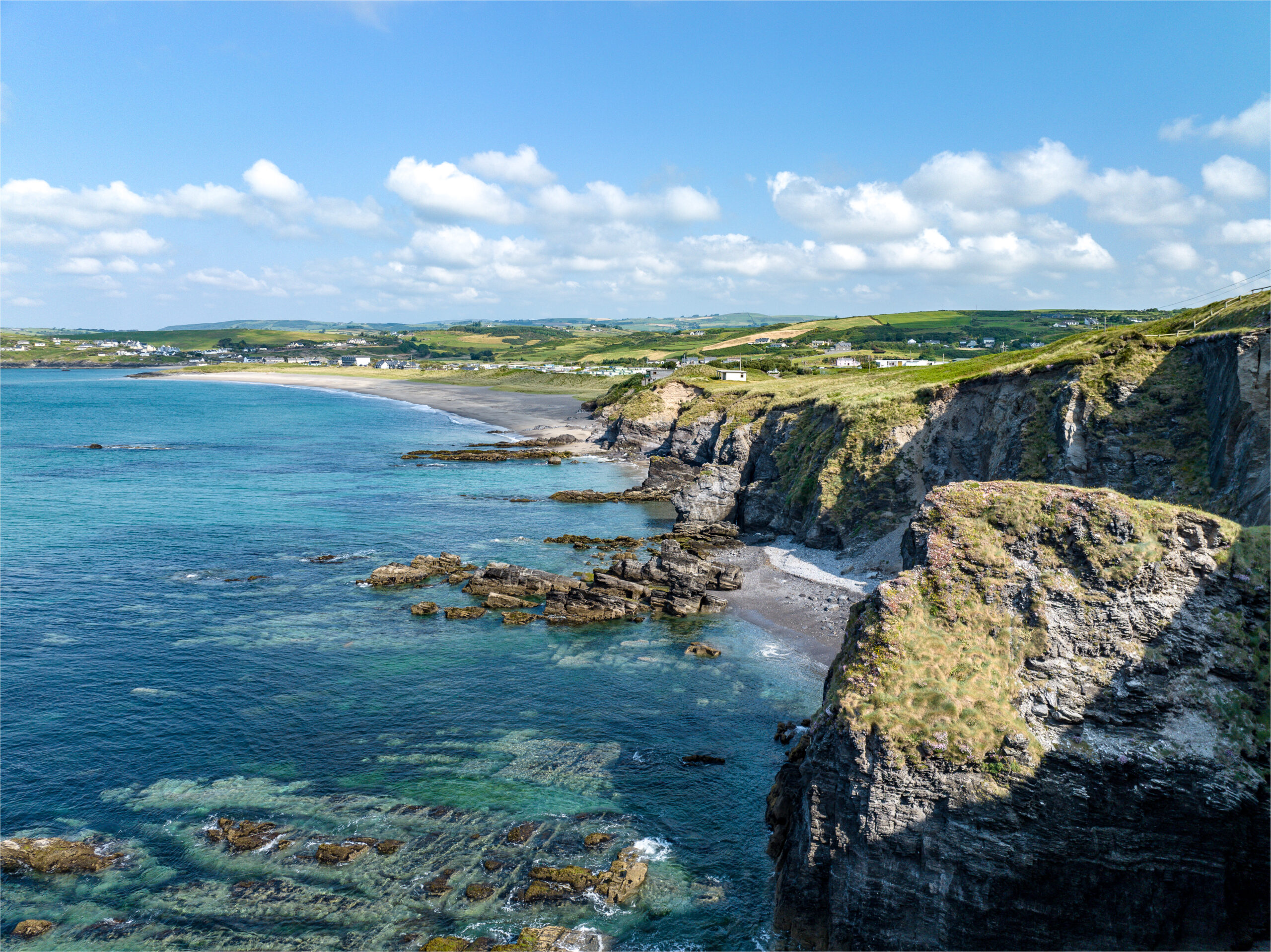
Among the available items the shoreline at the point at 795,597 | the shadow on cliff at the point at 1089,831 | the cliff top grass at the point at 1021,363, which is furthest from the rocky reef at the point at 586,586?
the shadow on cliff at the point at 1089,831

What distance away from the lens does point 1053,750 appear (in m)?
20.5

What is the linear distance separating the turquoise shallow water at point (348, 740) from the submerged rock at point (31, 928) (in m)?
0.39

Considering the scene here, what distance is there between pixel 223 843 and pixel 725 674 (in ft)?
80.4

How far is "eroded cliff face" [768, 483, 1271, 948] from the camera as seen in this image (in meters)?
19.5

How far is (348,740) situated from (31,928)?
40.2 feet

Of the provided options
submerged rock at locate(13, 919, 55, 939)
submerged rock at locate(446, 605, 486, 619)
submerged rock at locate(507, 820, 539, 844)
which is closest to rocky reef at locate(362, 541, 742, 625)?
submerged rock at locate(446, 605, 486, 619)

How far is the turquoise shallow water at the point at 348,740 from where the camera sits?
23312 millimetres

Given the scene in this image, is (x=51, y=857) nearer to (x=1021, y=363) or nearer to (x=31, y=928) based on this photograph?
(x=31, y=928)

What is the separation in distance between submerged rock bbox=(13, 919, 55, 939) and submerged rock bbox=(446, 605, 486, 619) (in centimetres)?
2659

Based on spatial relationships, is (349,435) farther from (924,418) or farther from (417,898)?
(417,898)

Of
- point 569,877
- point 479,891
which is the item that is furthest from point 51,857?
point 569,877

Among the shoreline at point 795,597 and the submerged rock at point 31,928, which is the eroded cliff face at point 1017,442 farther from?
the submerged rock at point 31,928

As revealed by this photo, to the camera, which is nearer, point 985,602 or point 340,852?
point 985,602

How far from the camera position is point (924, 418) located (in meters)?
61.0
